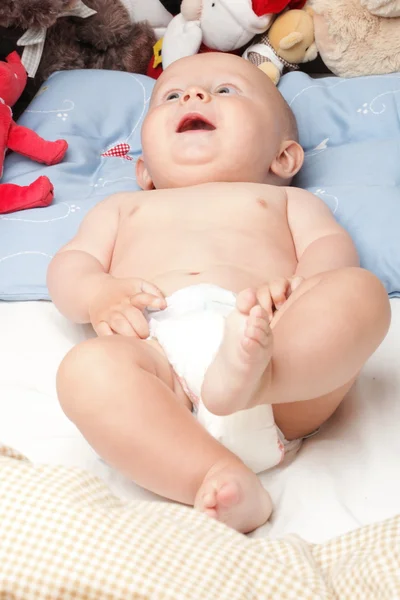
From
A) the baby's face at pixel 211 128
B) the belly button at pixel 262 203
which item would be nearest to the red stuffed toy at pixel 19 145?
the baby's face at pixel 211 128

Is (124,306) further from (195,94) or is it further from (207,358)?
(195,94)

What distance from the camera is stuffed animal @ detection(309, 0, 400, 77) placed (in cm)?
187

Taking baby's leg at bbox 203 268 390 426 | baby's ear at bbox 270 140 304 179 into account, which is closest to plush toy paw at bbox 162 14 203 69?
baby's ear at bbox 270 140 304 179

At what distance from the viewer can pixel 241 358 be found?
0.77 meters

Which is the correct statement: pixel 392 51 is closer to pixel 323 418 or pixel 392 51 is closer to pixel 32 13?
pixel 32 13

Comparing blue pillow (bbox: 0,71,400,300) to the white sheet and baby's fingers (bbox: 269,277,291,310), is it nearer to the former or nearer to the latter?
the white sheet

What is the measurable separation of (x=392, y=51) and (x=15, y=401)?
51.8 inches

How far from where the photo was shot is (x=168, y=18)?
2.17 m

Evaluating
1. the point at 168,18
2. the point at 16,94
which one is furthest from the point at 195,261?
the point at 168,18

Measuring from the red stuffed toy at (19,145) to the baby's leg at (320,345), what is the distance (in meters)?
0.77

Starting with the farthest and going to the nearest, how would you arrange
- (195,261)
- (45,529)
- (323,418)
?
(195,261) → (323,418) → (45,529)

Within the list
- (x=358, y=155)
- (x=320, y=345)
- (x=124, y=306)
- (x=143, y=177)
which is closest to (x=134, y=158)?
(x=143, y=177)

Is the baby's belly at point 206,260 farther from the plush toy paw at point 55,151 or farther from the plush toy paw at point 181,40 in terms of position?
the plush toy paw at point 181,40

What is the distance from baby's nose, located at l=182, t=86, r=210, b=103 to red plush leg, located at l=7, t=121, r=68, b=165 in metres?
0.41
